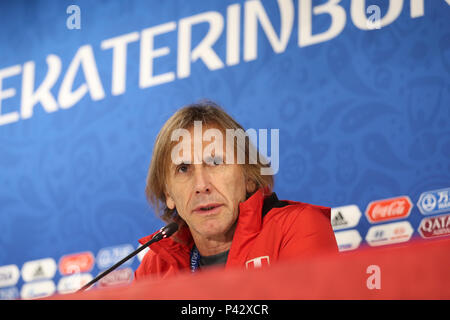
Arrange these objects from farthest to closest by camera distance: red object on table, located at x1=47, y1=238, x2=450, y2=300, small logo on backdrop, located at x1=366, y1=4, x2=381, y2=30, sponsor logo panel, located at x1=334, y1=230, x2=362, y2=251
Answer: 1. small logo on backdrop, located at x1=366, y1=4, x2=381, y2=30
2. sponsor logo panel, located at x1=334, y1=230, x2=362, y2=251
3. red object on table, located at x1=47, y1=238, x2=450, y2=300

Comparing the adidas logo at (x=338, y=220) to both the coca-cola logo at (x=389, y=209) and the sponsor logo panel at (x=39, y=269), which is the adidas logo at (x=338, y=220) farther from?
the sponsor logo panel at (x=39, y=269)

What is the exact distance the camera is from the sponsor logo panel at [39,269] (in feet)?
8.16

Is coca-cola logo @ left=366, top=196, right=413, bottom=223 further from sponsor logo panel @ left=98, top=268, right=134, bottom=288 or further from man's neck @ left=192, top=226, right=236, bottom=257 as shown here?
sponsor logo panel @ left=98, top=268, right=134, bottom=288

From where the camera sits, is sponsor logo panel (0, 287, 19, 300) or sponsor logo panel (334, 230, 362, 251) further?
sponsor logo panel (0, 287, 19, 300)

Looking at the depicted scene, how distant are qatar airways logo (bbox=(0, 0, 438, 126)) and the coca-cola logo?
60 centimetres

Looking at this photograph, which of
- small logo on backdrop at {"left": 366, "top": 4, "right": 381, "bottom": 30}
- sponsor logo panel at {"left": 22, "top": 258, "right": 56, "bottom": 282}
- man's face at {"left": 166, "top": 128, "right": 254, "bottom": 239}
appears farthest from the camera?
sponsor logo panel at {"left": 22, "top": 258, "right": 56, "bottom": 282}

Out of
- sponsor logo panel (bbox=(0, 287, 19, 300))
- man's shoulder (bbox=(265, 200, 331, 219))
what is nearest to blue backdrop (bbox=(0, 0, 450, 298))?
sponsor logo panel (bbox=(0, 287, 19, 300))

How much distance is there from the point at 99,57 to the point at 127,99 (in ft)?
0.81

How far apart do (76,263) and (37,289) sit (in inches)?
8.2

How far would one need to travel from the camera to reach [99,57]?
8.57 feet

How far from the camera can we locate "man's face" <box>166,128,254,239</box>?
154 centimetres

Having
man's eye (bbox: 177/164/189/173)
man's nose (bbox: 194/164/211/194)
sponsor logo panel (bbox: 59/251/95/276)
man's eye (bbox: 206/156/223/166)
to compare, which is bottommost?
sponsor logo panel (bbox: 59/251/95/276)

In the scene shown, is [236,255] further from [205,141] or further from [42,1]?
[42,1]

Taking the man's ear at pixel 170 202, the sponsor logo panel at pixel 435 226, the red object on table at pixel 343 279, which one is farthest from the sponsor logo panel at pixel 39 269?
the red object on table at pixel 343 279
